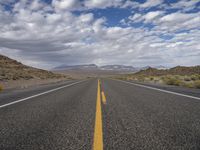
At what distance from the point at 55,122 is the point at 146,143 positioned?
227 centimetres

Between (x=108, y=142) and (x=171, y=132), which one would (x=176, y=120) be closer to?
(x=171, y=132)

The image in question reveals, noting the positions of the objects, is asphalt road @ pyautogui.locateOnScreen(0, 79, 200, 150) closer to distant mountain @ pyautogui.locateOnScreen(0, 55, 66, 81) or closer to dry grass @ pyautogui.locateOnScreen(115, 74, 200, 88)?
dry grass @ pyautogui.locateOnScreen(115, 74, 200, 88)

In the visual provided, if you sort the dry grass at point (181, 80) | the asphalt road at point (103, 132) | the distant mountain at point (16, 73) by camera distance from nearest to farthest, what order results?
1. the asphalt road at point (103, 132)
2. the dry grass at point (181, 80)
3. the distant mountain at point (16, 73)

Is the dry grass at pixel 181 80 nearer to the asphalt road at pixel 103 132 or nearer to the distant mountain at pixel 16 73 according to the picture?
the asphalt road at pixel 103 132

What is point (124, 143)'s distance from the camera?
2.87m

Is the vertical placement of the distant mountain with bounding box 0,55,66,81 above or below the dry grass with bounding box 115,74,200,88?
above

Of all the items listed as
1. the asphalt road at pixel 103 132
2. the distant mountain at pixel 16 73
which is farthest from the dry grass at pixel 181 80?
the distant mountain at pixel 16 73

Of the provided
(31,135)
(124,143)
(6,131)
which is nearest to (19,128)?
(6,131)

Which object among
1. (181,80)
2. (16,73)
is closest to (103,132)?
(181,80)

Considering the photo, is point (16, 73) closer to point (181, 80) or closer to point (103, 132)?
point (181, 80)

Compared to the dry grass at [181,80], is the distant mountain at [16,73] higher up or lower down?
higher up

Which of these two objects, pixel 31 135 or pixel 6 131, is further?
pixel 6 131

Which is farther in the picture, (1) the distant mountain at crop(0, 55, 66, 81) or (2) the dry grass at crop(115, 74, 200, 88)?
(1) the distant mountain at crop(0, 55, 66, 81)

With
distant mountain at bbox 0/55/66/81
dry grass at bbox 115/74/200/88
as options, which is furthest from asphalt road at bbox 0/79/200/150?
distant mountain at bbox 0/55/66/81
